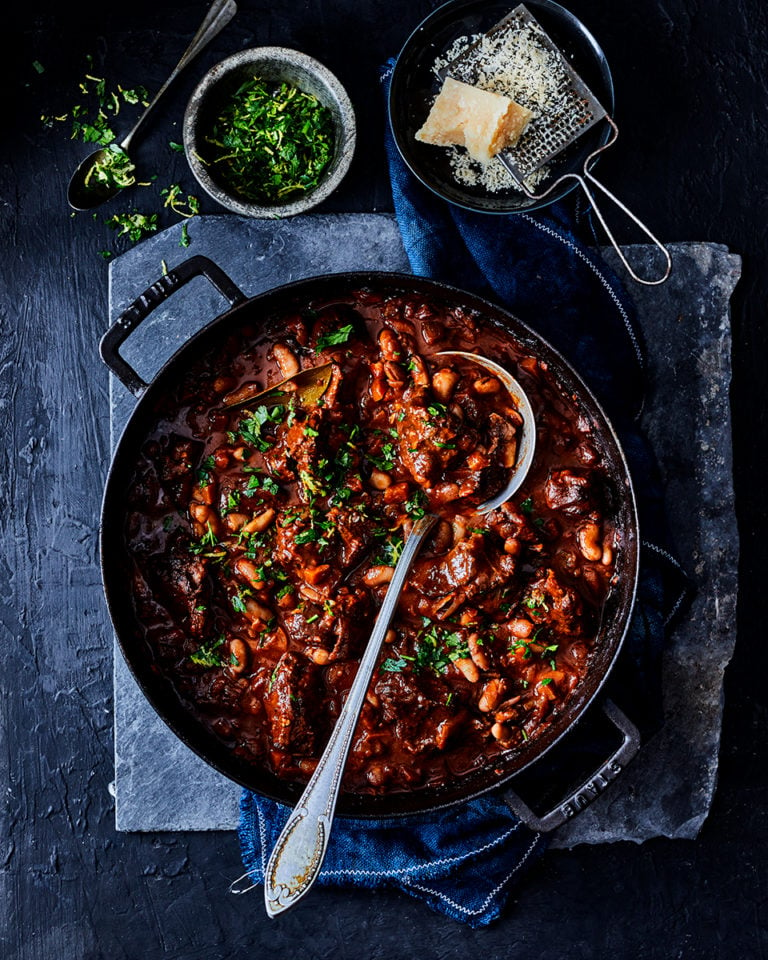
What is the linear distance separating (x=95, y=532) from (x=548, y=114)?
3042 millimetres

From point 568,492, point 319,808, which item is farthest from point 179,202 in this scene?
point 319,808

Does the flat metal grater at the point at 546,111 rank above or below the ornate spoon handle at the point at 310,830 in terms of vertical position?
above

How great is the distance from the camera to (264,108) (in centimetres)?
443

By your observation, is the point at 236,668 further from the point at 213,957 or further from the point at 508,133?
the point at 508,133

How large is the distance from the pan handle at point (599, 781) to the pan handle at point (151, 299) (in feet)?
7.85

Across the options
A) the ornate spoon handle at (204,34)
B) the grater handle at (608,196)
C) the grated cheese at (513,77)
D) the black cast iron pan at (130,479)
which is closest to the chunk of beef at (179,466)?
the black cast iron pan at (130,479)

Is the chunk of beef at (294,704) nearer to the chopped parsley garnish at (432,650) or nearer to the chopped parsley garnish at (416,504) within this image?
the chopped parsley garnish at (432,650)

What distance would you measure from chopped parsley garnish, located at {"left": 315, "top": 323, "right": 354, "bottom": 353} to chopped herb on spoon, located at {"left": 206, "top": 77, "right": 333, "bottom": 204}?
89 cm

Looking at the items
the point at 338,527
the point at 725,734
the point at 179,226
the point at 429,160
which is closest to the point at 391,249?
the point at 429,160

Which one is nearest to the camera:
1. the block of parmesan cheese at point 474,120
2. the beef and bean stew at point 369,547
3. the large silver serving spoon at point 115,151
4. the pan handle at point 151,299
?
the pan handle at point 151,299

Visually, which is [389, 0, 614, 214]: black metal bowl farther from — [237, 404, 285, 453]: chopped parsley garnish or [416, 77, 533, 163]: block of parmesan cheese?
[237, 404, 285, 453]: chopped parsley garnish

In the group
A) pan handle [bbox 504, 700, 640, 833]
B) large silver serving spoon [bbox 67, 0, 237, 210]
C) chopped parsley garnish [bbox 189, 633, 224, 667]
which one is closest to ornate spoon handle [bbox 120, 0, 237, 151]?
large silver serving spoon [bbox 67, 0, 237, 210]

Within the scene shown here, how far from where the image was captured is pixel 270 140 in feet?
14.6

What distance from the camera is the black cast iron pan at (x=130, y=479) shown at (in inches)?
151
